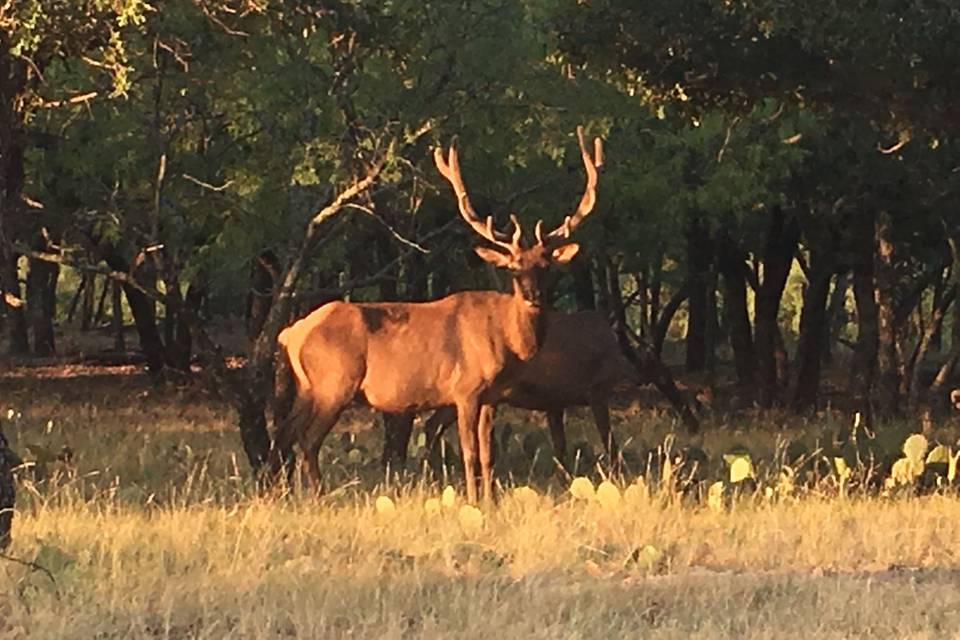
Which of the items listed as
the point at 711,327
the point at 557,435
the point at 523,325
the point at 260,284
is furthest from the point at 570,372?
the point at 711,327

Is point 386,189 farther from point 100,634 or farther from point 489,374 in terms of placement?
point 100,634

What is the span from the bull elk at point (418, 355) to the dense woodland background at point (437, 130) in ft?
2.42

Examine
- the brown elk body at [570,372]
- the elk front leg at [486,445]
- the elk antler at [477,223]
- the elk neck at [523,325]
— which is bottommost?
the elk front leg at [486,445]

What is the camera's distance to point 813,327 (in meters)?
26.3

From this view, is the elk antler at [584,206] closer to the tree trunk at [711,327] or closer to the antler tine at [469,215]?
the antler tine at [469,215]

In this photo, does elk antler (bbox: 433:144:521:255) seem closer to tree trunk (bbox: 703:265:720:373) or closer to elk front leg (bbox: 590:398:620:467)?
elk front leg (bbox: 590:398:620:467)

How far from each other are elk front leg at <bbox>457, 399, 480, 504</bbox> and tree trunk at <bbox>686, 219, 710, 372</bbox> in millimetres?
12730

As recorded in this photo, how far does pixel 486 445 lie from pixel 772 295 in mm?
15031

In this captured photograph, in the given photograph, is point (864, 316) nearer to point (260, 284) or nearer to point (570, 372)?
point (570, 372)

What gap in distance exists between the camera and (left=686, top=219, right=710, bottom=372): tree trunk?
27578 millimetres

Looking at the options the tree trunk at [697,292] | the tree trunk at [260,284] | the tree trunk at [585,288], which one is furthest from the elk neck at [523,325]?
the tree trunk at [585,288]

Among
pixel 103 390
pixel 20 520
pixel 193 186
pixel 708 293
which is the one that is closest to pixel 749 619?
pixel 20 520

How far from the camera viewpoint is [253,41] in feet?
45.5

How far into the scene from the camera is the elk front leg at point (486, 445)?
12.0 meters
